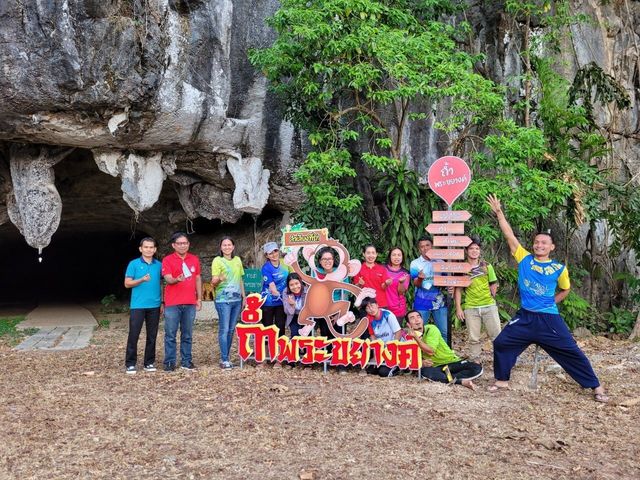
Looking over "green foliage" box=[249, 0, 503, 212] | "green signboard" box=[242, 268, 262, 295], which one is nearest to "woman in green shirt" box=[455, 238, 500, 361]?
"green foliage" box=[249, 0, 503, 212]

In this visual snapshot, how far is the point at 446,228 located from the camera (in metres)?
5.95

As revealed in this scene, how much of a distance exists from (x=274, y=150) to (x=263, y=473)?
6565 millimetres

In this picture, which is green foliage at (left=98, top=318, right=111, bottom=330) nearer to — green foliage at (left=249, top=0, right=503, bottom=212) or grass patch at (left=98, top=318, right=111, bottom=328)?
grass patch at (left=98, top=318, right=111, bottom=328)

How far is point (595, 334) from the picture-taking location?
928 cm

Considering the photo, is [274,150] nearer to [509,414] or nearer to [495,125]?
[495,125]

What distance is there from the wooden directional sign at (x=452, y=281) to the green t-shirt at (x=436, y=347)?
499mm

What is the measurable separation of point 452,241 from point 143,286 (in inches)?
126

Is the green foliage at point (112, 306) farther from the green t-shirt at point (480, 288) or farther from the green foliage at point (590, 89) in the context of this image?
the green foliage at point (590, 89)

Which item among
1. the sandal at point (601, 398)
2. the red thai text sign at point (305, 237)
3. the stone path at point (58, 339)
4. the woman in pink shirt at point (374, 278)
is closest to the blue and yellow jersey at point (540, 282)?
the sandal at point (601, 398)

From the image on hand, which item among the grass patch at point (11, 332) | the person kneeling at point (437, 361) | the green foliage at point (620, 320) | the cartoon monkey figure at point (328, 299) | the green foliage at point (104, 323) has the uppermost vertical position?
the cartoon monkey figure at point (328, 299)

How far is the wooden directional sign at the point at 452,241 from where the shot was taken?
586 centimetres

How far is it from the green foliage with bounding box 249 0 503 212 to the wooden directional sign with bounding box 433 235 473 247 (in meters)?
2.13

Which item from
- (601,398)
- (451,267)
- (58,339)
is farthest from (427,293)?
(58,339)

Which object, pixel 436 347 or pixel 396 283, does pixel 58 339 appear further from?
pixel 436 347
